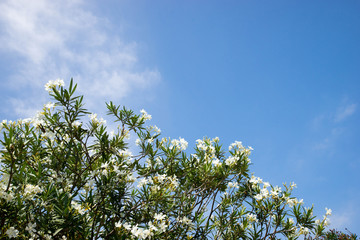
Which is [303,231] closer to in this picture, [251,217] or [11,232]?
[251,217]

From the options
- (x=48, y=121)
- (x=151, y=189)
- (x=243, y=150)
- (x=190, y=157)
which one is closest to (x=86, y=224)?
(x=151, y=189)

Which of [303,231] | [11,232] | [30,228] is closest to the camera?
[11,232]

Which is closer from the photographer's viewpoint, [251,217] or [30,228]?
[30,228]

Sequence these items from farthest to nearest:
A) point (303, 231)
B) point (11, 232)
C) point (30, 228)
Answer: point (303, 231), point (30, 228), point (11, 232)

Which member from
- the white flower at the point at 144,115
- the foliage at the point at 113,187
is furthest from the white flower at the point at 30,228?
the white flower at the point at 144,115

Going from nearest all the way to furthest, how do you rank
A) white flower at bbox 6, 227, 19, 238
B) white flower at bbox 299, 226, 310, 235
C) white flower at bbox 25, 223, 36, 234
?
white flower at bbox 6, 227, 19, 238
white flower at bbox 25, 223, 36, 234
white flower at bbox 299, 226, 310, 235

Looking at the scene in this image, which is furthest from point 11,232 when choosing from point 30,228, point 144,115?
point 144,115

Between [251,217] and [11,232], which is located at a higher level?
[251,217]

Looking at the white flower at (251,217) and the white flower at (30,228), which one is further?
the white flower at (251,217)

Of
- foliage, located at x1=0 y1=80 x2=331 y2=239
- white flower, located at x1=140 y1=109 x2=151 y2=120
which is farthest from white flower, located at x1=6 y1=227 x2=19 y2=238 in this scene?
white flower, located at x1=140 y1=109 x2=151 y2=120

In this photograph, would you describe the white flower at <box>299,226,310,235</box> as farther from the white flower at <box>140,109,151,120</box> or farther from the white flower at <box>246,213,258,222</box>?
the white flower at <box>140,109,151,120</box>

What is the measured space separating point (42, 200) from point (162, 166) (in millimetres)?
2158

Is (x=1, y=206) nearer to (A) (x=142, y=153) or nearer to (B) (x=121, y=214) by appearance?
(B) (x=121, y=214)

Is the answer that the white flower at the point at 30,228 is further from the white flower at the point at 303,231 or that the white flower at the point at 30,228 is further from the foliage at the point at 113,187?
the white flower at the point at 303,231
